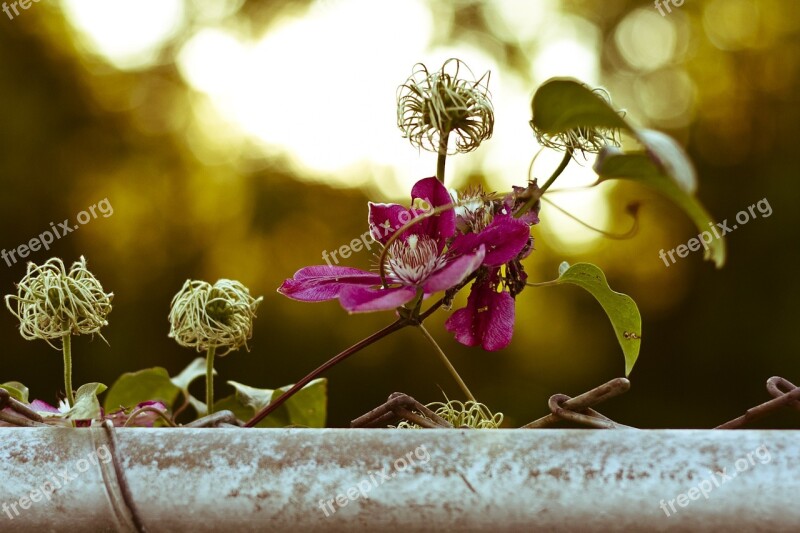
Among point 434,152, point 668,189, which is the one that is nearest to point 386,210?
point 434,152

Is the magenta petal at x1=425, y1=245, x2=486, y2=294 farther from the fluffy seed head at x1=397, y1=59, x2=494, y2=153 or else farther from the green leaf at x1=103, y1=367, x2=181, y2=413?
the green leaf at x1=103, y1=367, x2=181, y2=413

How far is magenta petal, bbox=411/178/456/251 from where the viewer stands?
387 mm

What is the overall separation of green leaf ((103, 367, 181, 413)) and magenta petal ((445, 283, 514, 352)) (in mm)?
264

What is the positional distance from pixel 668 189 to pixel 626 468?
4.0 inches

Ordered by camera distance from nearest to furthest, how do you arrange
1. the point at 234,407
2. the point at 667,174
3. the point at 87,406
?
the point at 667,174 → the point at 87,406 → the point at 234,407

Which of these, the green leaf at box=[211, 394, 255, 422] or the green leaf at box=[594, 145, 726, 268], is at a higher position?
the green leaf at box=[594, 145, 726, 268]

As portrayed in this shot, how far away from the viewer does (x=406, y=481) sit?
287 mm

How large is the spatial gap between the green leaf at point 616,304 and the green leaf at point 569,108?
102mm

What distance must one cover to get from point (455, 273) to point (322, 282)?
0.08 m

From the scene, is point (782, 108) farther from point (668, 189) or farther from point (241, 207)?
point (668, 189)
